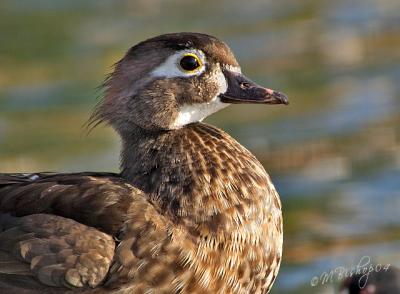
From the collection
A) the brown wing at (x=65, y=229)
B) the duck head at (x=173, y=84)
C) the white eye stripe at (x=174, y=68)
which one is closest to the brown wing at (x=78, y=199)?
the brown wing at (x=65, y=229)

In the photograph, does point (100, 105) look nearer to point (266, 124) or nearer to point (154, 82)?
point (154, 82)

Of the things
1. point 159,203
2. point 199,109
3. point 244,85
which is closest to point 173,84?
point 199,109

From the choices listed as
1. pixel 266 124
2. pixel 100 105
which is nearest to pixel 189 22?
pixel 266 124

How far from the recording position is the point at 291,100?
11.8 m

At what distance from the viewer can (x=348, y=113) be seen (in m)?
11.5

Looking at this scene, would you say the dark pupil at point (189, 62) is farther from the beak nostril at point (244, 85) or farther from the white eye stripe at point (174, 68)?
the beak nostril at point (244, 85)

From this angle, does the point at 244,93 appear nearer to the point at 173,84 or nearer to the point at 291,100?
the point at 173,84

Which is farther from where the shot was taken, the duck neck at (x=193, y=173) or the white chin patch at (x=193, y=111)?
the white chin patch at (x=193, y=111)

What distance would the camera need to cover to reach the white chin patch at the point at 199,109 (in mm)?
6707

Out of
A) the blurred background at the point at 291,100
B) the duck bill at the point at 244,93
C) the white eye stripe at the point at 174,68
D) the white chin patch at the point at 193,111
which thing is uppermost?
the white eye stripe at the point at 174,68

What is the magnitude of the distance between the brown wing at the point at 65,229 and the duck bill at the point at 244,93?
0.70 meters

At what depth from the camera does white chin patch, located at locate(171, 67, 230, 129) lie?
22.0 feet

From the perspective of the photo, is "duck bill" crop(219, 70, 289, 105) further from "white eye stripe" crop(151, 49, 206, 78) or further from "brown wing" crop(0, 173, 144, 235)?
"brown wing" crop(0, 173, 144, 235)

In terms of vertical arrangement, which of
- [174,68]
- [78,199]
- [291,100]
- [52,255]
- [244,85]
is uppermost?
[174,68]
